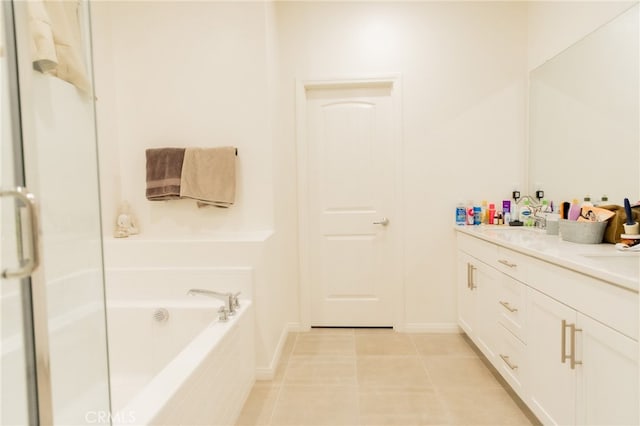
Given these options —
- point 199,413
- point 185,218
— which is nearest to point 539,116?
point 185,218

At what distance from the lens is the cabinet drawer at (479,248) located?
6.44 ft

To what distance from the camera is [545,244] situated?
1645 mm

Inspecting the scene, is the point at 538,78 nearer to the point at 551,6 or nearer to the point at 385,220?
the point at 551,6

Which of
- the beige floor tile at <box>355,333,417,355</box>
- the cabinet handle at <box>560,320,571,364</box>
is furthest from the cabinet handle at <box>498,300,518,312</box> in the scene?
the beige floor tile at <box>355,333,417,355</box>

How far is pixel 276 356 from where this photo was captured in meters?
2.24

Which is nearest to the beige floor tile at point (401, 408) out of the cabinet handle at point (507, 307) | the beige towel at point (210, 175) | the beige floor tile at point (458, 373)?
the beige floor tile at point (458, 373)

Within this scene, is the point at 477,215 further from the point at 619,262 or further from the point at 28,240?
the point at 28,240

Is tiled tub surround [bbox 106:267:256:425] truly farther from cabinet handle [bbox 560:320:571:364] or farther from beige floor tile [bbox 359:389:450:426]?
cabinet handle [bbox 560:320:571:364]

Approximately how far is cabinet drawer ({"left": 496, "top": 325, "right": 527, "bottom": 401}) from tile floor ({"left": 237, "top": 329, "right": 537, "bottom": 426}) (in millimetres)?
137

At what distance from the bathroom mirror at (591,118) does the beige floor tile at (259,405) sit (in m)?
2.07

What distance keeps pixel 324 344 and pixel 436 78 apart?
215cm

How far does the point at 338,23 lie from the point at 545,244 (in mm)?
2103

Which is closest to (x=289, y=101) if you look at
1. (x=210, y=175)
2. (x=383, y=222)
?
(x=210, y=175)

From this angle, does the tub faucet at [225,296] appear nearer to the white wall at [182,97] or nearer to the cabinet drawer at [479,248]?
the white wall at [182,97]
